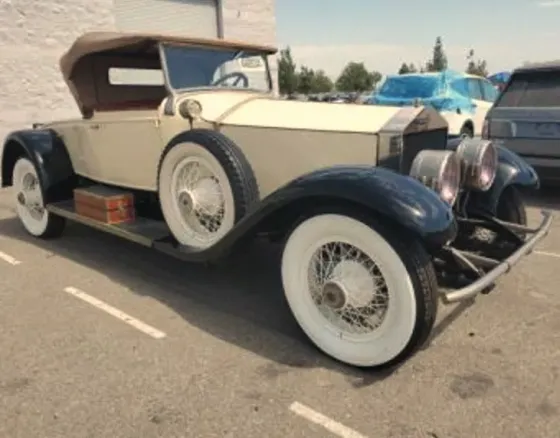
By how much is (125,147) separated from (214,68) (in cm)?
101

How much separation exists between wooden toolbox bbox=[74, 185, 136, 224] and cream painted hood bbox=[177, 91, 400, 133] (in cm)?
105

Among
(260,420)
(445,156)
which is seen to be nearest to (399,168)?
(445,156)

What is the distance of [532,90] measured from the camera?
22.2ft

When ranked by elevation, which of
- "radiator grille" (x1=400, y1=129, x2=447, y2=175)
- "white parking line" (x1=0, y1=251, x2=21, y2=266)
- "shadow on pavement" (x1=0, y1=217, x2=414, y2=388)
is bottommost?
"white parking line" (x1=0, y1=251, x2=21, y2=266)

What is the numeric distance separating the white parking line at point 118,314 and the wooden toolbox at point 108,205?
25.2 inches

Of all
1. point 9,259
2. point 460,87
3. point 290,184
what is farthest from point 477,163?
point 460,87

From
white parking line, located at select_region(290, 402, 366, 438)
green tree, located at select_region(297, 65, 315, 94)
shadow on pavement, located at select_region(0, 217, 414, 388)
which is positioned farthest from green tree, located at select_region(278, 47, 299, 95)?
white parking line, located at select_region(290, 402, 366, 438)

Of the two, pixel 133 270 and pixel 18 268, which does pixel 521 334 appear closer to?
pixel 133 270

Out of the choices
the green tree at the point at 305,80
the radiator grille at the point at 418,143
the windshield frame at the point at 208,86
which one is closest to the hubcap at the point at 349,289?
the radiator grille at the point at 418,143

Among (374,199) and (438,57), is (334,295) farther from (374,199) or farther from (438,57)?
(438,57)

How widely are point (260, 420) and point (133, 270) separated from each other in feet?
8.10

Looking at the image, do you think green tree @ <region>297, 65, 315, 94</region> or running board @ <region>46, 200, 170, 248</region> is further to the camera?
green tree @ <region>297, 65, 315, 94</region>

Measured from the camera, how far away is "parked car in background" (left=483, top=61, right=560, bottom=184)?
21.4ft

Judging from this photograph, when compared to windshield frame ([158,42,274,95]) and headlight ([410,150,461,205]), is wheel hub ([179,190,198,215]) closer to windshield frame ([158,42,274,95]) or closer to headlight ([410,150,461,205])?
windshield frame ([158,42,274,95])
